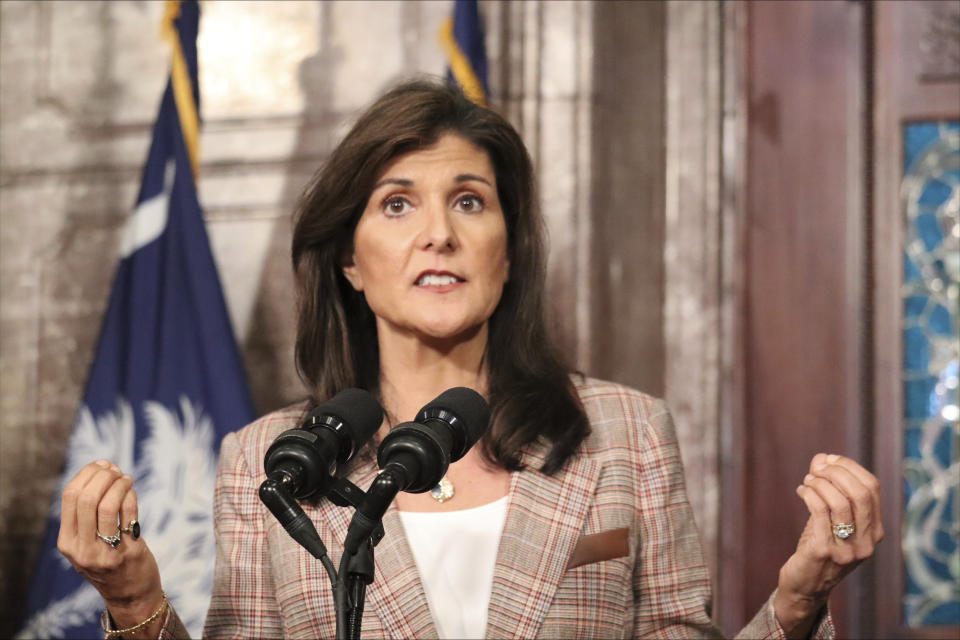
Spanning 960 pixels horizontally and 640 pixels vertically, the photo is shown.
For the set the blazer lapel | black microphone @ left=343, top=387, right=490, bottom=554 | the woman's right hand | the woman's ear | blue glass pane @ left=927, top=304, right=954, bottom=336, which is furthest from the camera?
blue glass pane @ left=927, top=304, right=954, bottom=336

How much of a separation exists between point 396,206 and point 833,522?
932 mm

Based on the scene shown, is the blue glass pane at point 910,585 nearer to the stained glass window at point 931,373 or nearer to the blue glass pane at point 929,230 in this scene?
the stained glass window at point 931,373

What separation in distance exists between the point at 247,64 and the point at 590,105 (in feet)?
2.98

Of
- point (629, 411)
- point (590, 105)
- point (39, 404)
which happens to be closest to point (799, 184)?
point (590, 105)

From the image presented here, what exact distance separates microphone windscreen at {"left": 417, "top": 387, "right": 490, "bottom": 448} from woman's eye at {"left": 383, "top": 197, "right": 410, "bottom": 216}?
822mm

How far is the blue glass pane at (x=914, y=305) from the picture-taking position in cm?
261

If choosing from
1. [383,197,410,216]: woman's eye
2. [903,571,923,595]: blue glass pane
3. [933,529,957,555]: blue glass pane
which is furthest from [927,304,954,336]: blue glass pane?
[383,197,410,216]: woman's eye

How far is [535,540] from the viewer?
180cm

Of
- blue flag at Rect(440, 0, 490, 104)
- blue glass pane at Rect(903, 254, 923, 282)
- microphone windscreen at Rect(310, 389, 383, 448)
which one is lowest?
microphone windscreen at Rect(310, 389, 383, 448)

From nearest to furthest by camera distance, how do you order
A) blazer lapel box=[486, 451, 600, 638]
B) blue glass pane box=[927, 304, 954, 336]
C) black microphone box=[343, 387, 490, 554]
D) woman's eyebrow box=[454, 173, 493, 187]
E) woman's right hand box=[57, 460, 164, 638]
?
1. black microphone box=[343, 387, 490, 554]
2. woman's right hand box=[57, 460, 164, 638]
3. blazer lapel box=[486, 451, 600, 638]
4. woman's eyebrow box=[454, 173, 493, 187]
5. blue glass pane box=[927, 304, 954, 336]

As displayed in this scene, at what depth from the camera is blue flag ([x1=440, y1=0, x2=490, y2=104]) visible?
2.52 metres

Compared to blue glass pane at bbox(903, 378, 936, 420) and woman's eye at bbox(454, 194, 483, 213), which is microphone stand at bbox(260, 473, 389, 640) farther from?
blue glass pane at bbox(903, 378, 936, 420)

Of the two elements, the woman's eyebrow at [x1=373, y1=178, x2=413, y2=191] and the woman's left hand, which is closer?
the woman's left hand

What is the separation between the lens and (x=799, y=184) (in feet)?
8.74
